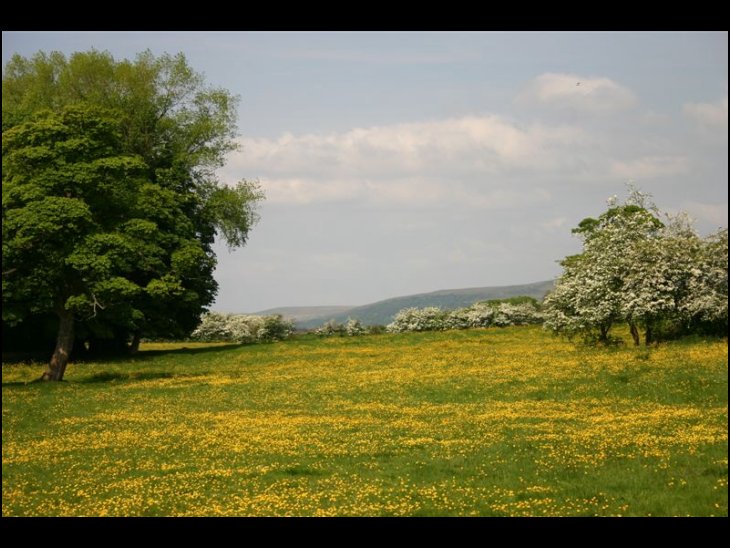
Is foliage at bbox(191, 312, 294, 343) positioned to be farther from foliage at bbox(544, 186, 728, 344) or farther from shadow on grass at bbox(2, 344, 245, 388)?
foliage at bbox(544, 186, 728, 344)

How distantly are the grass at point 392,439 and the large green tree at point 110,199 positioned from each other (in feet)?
20.9

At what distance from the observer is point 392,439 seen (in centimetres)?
2519

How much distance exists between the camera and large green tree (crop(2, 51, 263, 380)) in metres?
42.5

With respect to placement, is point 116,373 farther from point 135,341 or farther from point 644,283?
point 644,283

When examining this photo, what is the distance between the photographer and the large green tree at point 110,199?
42.5 m

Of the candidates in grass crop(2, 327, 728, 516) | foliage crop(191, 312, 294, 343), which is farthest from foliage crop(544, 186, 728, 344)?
foliage crop(191, 312, 294, 343)

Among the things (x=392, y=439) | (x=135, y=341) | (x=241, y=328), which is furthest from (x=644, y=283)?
(x=241, y=328)
